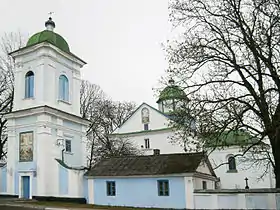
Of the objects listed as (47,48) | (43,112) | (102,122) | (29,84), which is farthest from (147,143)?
(47,48)

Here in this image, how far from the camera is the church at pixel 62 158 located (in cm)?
2352

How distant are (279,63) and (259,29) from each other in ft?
5.83

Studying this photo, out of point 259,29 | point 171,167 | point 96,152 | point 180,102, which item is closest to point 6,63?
point 96,152

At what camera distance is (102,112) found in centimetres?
4525

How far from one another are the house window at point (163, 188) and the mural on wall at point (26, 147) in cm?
981

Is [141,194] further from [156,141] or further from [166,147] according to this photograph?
Answer: [156,141]

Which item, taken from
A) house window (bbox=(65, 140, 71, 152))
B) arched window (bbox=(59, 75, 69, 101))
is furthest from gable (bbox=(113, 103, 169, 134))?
house window (bbox=(65, 140, 71, 152))

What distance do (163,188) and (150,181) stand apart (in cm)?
99

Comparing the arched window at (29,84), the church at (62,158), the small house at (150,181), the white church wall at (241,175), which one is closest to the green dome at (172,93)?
the church at (62,158)

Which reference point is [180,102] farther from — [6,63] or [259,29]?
[6,63]

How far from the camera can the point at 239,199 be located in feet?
64.0

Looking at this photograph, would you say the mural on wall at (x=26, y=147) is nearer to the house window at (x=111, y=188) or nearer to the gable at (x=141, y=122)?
the house window at (x=111, y=188)

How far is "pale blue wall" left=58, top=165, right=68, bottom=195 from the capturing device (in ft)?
86.5

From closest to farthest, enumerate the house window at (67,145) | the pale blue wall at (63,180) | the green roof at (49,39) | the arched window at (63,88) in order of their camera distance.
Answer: the pale blue wall at (63,180)
the house window at (67,145)
the green roof at (49,39)
the arched window at (63,88)
